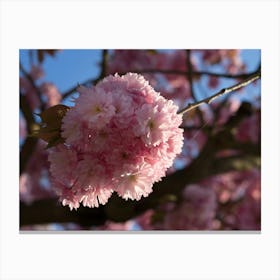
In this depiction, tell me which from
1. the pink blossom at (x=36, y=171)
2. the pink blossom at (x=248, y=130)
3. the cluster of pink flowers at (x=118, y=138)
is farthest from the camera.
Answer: the pink blossom at (x=36, y=171)

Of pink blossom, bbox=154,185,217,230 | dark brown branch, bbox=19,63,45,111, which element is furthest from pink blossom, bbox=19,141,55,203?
pink blossom, bbox=154,185,217,230

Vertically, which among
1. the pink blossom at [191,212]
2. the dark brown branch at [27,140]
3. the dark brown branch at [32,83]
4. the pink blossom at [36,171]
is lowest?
the pink blossom at [191,212]

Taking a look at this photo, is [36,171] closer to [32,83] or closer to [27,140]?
[27,140]

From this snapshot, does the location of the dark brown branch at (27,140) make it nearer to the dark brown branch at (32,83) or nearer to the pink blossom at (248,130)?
the dark brown branch at (32,83)

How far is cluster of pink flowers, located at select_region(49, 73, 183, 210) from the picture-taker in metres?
1.06

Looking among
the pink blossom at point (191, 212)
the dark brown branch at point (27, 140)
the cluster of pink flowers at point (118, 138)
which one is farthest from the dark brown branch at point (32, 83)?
the cluster of pink flowers at point (118, 138)

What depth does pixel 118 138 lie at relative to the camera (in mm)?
1079

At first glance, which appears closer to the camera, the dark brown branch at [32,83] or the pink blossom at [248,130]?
the dark brown branch at [32,83]

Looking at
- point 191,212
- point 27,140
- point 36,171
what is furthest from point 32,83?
point 191,212

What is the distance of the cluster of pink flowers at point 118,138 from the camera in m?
1.06

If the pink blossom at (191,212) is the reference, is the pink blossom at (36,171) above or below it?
above
